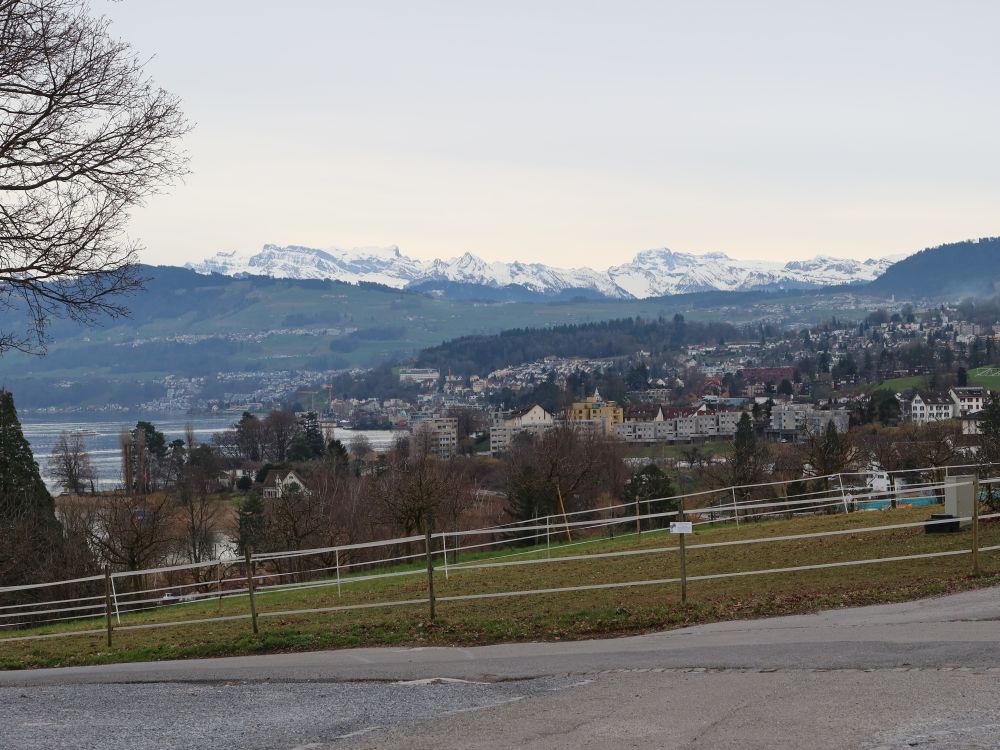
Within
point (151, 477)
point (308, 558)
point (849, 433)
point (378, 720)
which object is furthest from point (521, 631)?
point (151, 477)

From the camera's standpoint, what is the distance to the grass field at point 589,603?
45.0 ft

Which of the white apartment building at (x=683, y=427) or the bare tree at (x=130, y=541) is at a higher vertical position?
the bare tree at (x=130, y=541)

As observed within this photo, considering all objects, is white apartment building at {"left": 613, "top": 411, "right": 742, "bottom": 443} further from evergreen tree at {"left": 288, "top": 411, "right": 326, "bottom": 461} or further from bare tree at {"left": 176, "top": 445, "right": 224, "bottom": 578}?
bare tree at {"left": 176, "top": 445, "right": 224, "bottom": 578}

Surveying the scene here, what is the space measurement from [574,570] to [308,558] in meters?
21.2

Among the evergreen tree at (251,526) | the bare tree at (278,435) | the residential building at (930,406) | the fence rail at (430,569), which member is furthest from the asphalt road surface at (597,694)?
the residential building at (930,406)

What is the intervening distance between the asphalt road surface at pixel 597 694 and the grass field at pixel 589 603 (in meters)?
0.68

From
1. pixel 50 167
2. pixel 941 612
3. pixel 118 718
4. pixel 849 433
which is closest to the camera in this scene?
pixel 118 718

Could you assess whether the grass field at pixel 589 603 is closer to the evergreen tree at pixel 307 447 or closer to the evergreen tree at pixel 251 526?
the evergreen tree at pixel 251 526

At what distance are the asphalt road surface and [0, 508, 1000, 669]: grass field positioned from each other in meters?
0.68

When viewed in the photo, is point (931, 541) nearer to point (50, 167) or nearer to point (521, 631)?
point (521, 631)

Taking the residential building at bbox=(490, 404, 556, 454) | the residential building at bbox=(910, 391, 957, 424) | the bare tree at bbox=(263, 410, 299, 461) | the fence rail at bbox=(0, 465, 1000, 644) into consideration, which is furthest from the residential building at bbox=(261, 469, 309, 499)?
the residential building at bbox=(910, 391, 957, 424)

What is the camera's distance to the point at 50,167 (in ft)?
43.6

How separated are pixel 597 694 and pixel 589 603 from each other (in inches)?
219

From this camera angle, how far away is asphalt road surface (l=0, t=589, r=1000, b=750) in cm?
835
